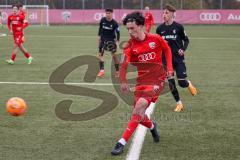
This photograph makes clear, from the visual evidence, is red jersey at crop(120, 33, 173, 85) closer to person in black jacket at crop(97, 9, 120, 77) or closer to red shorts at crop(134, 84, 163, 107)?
red shorts at crop(134, 84, 163, 107)

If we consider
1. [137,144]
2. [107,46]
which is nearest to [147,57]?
[137,144]

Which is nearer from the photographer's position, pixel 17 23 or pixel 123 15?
pixel 17 23

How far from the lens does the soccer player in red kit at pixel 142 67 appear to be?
262 inches

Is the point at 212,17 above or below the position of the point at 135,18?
below

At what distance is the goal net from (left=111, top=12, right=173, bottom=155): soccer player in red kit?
40053mm

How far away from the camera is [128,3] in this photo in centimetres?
5125

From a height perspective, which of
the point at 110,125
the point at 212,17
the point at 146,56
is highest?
the point at 146,56

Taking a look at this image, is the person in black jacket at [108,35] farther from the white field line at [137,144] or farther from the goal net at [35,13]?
the goal net at [35,13]

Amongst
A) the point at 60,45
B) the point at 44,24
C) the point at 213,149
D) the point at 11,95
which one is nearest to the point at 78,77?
the point at 11,95

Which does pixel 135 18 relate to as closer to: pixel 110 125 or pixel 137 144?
pixel 137 144

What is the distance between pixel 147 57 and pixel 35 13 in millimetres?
41204

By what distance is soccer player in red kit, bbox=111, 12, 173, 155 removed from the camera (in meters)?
6.64

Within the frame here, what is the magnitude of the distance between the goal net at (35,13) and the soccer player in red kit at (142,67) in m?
40.1

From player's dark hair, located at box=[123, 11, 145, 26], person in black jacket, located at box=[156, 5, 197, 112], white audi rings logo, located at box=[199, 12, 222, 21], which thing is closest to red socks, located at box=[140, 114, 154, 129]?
player's dark hair, located at box=[123, 11, 145, 26]
